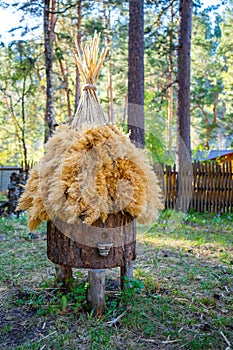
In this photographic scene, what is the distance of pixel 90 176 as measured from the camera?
7.72 feet

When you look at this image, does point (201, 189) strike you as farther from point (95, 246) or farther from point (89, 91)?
point (95, 246)

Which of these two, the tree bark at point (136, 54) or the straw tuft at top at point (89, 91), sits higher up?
the tree bark at point (136, 54)

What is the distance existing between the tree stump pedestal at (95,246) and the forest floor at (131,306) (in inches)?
9.2

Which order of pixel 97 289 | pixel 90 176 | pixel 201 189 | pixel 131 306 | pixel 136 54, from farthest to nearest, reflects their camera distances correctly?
1. pixel 201 189
2. pixel 136 54
3. pixel 131 306
4. pixel 97 289
5. pixel 90 176

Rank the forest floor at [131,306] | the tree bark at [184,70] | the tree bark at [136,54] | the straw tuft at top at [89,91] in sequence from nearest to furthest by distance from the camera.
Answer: the forest floor at [131,306], the straw tuft at top at [89,91], the tree bark at [136,54], the tree bark at [184,70]

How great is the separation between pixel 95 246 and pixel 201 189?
6.12m

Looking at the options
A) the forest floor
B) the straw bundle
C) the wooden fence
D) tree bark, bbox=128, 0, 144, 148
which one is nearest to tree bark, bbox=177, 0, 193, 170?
the wooden fence

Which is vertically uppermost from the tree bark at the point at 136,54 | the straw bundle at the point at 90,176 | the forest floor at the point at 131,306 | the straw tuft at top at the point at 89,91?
the tree bark at the point at 136,54

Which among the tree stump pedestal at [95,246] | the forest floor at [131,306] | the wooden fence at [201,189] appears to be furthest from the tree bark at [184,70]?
the tree stump pedestal at [95,246]

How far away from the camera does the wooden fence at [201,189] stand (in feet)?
26.7

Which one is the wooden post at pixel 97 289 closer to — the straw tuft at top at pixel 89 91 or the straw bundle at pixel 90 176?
the straw bundle at pixel 90 176

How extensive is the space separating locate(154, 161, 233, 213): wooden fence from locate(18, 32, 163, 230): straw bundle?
5.48 metres

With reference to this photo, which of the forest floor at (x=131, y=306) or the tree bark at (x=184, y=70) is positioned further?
the tree bark at (x=184, y=70)

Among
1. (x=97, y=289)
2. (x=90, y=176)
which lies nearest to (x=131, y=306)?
(x=97, y=289)
